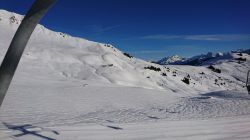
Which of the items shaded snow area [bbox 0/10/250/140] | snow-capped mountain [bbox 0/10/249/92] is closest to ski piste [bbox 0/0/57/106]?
shaded snow area [bbox 0/10/250/140]

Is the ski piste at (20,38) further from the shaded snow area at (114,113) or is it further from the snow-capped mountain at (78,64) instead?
the snow-capped mountain at (78,64)

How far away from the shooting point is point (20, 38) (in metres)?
3.02

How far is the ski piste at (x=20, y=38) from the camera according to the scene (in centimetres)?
302

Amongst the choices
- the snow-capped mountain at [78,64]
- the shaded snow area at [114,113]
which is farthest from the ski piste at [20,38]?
the snow-capped mountain at [78,64]

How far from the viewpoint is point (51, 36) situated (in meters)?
65.9

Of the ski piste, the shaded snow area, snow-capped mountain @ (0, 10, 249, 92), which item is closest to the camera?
the ski piste

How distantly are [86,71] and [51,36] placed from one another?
29862mm

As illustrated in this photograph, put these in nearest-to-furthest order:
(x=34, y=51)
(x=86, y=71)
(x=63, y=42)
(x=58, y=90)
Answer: (x=58, y=90), (x=86, y=71), (x=34, y=51), (x=63, y=42)

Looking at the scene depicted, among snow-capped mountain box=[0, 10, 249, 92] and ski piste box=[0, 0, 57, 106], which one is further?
snow-capped mountain box=[0, 10, 249, 92]

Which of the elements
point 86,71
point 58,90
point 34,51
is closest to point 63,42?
point 34,51

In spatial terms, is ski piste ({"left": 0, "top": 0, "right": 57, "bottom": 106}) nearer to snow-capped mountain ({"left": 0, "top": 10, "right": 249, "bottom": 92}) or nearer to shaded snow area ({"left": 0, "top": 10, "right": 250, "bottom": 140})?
shaded snow area ({"left": 0, "top": 10, "right": 250, "bottom": 140})

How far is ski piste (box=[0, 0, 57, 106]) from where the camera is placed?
3023 millimetres

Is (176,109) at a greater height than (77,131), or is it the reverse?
(176,109)

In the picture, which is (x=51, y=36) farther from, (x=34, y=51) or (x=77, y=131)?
(x=77, y=131)
